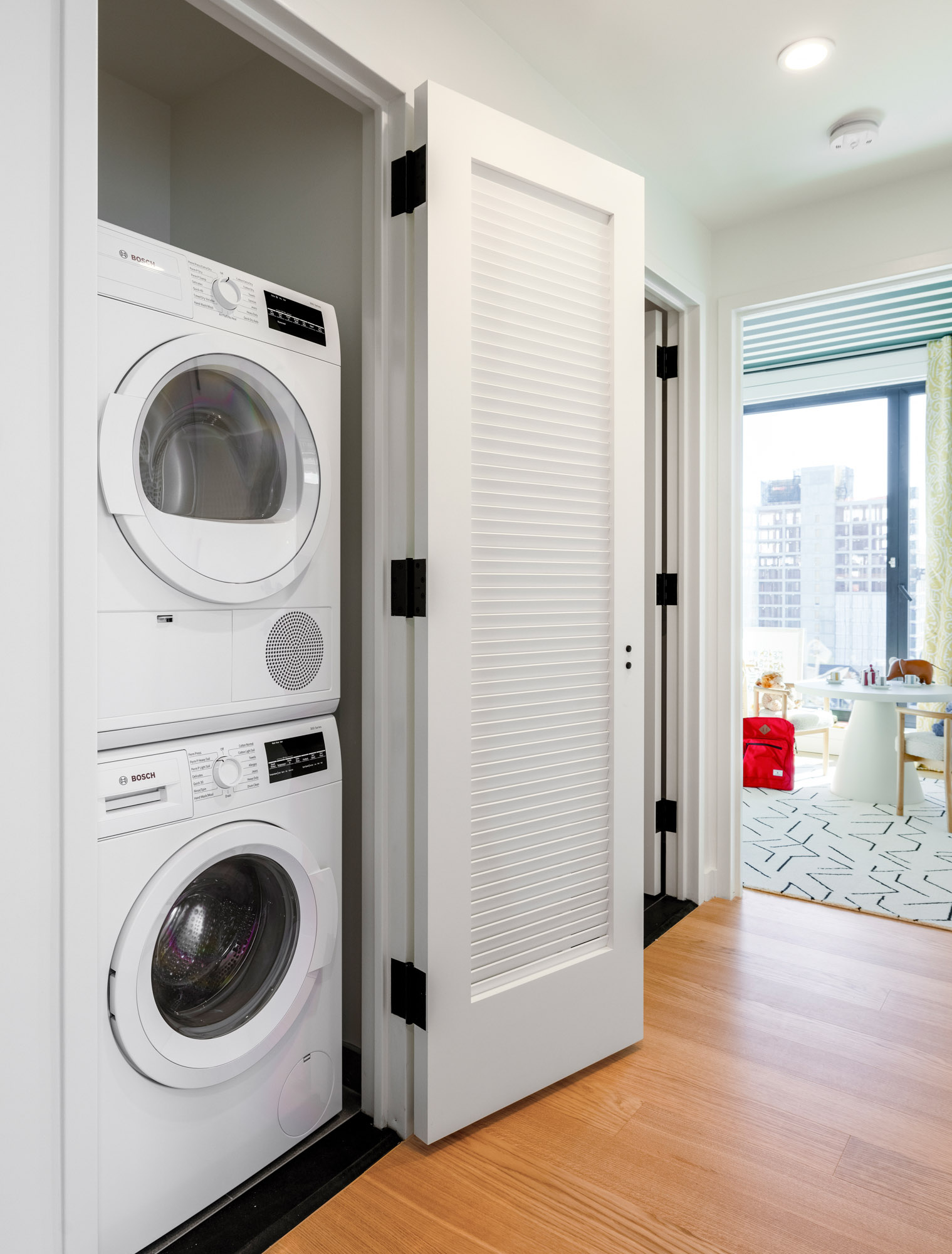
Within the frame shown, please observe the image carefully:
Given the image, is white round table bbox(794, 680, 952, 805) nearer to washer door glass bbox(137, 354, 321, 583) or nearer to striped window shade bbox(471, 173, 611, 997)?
striped window shade bbox(471, 173, 611, 997)

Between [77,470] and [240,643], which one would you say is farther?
[240,643]

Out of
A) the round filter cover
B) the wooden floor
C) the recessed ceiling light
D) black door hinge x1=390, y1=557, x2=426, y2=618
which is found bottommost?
the wooden floor

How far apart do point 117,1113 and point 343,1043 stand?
0.77 m

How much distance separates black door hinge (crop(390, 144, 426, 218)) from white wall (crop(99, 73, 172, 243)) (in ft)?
3.56

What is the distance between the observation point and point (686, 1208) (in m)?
1.46

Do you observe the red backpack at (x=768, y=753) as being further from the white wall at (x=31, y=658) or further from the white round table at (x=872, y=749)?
the white wall at (x=31, y=658)

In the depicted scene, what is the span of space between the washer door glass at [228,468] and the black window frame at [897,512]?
4.87 metres

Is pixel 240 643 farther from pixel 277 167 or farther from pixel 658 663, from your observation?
pixel 658 663

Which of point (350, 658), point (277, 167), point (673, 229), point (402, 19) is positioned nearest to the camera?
point (402, 19)

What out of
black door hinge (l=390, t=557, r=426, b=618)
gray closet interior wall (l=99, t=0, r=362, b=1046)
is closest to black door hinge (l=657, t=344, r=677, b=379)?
gray closet interior wall (l=99, t=0, r=362, b=1046)

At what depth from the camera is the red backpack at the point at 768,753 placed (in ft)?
15.1

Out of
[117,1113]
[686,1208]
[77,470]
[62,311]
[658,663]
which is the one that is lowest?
[686,1208]

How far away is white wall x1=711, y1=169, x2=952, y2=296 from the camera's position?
2.61 meters

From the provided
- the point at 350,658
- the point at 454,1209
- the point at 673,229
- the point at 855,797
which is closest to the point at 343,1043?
the point at 454,1209
